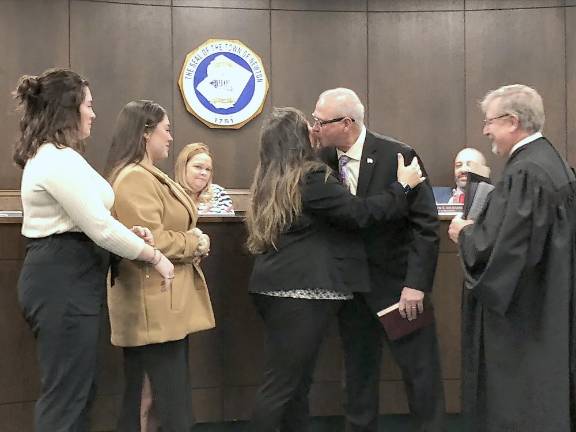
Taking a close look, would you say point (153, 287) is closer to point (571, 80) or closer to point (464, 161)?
point (464, 161)

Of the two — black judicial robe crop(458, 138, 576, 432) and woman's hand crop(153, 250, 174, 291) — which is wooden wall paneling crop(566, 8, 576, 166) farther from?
woman's hand crop(153, 250, 174, 291)

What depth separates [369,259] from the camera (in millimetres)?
2834

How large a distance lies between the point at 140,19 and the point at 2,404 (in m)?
3.53

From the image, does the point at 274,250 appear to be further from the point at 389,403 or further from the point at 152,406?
the point at 389,403

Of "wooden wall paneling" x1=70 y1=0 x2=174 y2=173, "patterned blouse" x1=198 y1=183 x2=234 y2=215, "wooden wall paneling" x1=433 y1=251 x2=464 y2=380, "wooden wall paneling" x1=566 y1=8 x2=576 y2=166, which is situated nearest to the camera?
"wooden wall paneling" x1=433 y1=251 x2=464 y2=380

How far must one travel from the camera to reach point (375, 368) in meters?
2.96

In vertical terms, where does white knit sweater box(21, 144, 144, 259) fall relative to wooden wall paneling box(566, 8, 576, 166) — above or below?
below

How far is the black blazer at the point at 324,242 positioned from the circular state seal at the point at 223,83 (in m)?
3.20

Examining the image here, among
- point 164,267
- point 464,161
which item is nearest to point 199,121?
point 464,161

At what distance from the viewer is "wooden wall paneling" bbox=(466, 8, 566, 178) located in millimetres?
5809

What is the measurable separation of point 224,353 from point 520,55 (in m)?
3.98

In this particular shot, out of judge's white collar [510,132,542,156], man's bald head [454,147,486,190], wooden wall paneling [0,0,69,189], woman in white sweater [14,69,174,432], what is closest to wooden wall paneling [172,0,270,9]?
wooden wall paneling [0,0,69,189]

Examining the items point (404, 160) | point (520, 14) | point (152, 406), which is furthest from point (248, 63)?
point (152, 406)

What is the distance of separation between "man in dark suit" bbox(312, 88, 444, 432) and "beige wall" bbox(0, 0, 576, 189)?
3006 mm
